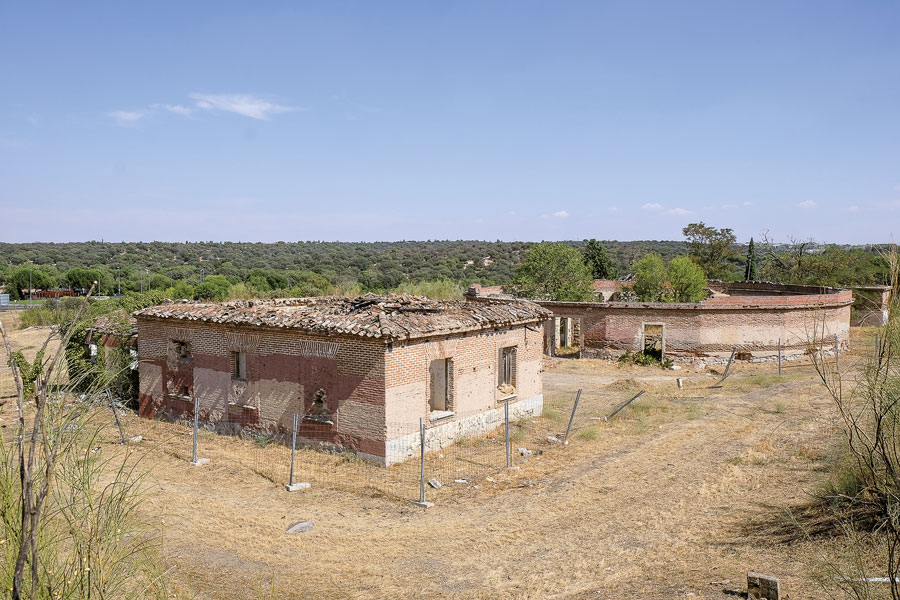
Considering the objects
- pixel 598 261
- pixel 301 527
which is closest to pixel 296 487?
pixel 301 527

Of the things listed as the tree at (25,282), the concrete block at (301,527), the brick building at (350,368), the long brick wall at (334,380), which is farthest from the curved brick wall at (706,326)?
the tree at (25,282)

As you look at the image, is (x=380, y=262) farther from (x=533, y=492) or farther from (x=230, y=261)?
(x=533, y=492)

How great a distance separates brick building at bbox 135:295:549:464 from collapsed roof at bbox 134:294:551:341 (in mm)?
39

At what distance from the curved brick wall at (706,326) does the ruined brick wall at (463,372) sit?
1106cm

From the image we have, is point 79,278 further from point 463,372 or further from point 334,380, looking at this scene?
point 463,372

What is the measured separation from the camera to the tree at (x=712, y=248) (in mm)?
58500

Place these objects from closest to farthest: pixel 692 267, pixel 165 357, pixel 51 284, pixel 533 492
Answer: pixel 533 492, pixel 165 357, pixel 692 267, pixel 51 284

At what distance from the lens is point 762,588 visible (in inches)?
302

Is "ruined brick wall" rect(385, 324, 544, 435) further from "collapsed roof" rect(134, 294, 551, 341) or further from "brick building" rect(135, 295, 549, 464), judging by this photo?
"collapsed roof" rect(134, 294, 551, 341)

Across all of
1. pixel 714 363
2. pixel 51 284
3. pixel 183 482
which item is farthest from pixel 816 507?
pixel 51 284

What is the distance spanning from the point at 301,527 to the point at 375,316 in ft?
17.9

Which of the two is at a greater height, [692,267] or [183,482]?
[692,267]

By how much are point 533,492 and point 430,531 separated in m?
2.74

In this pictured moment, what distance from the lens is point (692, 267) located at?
127 ft
